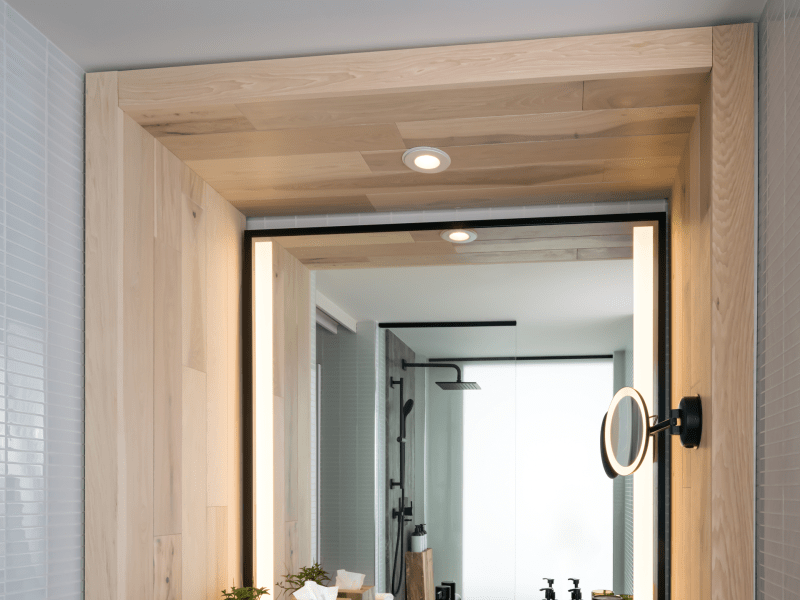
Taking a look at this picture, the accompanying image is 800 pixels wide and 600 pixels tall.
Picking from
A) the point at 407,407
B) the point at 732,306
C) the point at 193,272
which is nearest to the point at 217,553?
the point at 407,407

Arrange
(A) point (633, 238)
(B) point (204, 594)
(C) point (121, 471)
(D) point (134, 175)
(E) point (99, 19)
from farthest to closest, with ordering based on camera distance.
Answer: (A) point (633, 238) < (B) point (204, 594) < (D) point (134, 175) < (C) point (121, 471) < (E) point (99, 19)

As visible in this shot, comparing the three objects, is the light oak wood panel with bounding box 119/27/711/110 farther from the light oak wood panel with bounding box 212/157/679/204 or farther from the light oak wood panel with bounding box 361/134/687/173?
the light oak wood panel with bounding box 212/157/679/204

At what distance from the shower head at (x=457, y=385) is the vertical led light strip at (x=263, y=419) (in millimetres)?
545

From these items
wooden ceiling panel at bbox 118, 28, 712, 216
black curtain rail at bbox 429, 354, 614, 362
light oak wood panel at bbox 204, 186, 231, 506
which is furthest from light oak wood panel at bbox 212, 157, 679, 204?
black curtain rail at bbox 429, 354, 614, 362

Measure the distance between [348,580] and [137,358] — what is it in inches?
38.7

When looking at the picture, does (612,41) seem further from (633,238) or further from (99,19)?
(99,19)

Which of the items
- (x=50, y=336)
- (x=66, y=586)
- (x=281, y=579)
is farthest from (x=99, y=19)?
(x=281, y=579)

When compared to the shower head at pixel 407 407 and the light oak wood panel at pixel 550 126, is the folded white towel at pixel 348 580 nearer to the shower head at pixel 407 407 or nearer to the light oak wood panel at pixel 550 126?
the shower head at pixel 407 407

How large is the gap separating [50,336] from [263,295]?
938 mm

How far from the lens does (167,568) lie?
6.53 feet

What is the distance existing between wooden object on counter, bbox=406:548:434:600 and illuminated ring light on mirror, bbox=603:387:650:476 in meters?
0.62

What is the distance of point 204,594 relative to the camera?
7.27ft

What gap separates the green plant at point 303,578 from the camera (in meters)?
2.43

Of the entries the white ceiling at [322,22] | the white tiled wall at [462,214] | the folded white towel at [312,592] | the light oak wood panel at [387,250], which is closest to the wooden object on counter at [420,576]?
the folded white towel at [312,592]
